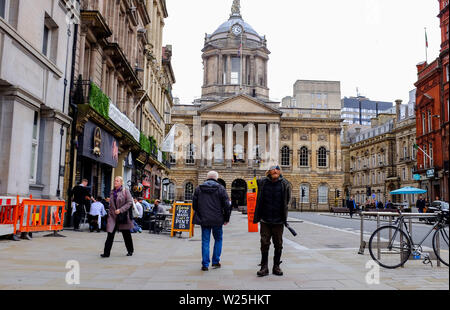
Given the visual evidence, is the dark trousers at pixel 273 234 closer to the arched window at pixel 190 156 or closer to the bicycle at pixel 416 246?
the bicycle at pixel 416 246

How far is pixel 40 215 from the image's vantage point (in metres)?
11.6

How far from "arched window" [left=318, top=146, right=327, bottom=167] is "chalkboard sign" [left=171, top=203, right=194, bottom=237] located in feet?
183

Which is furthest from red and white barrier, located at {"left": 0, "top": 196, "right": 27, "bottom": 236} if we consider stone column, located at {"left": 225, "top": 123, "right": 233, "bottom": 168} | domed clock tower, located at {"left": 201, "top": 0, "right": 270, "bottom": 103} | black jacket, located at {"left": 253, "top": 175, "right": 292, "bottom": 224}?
domed clock tower, located at {"left": 201, "top": 0, "right": 270, "bottom": 103}

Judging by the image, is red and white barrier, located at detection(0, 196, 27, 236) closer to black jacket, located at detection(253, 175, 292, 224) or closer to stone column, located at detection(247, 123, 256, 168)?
black jacket, located at detection(253, 175, 292, 224)

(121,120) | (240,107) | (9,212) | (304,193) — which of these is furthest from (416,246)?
(304,193)

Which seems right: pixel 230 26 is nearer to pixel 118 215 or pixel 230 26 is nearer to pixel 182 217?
pixel 182 217

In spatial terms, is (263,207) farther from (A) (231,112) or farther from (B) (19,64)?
(A) (231,112)

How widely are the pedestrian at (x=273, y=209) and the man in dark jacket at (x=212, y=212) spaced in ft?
2.29

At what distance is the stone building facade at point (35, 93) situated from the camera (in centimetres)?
1144

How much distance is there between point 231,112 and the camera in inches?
2534

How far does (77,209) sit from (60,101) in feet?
12.0

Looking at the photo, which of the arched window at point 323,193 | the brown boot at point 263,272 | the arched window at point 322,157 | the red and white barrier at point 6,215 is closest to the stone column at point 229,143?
the arched window at point 322,157

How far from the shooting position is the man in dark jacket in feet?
25.2
